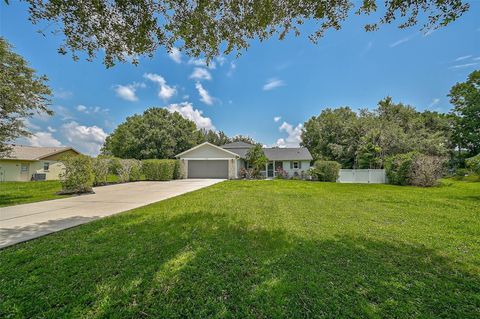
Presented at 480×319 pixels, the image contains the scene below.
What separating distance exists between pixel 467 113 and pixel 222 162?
31.3 meters

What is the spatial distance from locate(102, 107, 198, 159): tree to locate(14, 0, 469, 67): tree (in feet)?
94.5

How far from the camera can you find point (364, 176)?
19.2 meters

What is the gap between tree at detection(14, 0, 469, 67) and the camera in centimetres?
367

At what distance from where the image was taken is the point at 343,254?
363 centimetres

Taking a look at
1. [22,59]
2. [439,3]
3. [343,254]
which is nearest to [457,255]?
[343,254]

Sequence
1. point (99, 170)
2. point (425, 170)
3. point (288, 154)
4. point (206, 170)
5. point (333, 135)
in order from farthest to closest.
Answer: point (333, 135)
point (288, 154)
point (206, 170)
point (99, 170)
point (425, 170)

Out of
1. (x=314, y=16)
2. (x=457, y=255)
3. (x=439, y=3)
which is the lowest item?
(x=457, y=255)

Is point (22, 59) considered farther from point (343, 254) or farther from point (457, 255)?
point (457, 255)

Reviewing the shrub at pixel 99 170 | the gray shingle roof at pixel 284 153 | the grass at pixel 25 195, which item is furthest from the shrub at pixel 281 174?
the grass at pixel 25 195

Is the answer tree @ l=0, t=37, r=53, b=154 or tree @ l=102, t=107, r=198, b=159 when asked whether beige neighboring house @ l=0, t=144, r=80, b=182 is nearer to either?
tree @ l=102, t=107, r=198, b=159

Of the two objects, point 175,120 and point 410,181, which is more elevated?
point 175,120

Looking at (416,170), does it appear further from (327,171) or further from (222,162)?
(222,162)

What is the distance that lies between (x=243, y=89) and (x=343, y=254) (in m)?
16.2

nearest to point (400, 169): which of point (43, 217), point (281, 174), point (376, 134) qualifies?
point (376, 134)
